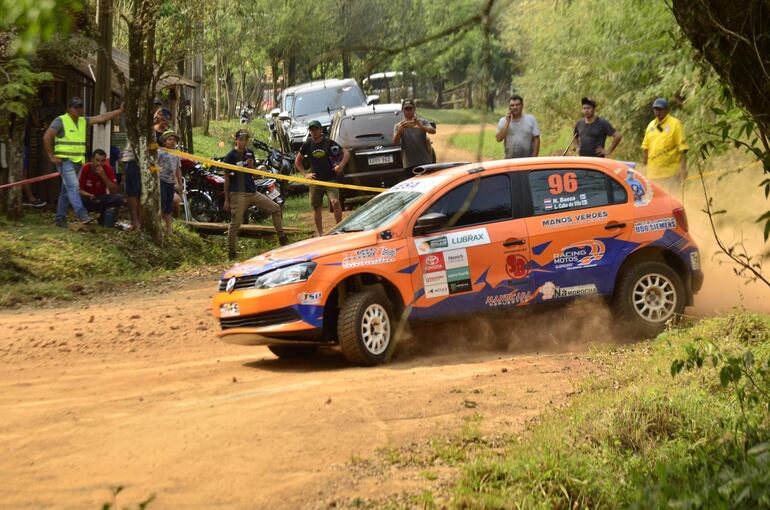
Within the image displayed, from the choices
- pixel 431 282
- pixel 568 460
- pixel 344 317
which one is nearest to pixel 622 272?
pixel 431 282

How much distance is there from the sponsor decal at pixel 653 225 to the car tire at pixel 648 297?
30cm

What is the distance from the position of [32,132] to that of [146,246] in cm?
446

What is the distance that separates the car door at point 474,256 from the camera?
9406mm

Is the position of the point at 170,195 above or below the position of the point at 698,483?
above

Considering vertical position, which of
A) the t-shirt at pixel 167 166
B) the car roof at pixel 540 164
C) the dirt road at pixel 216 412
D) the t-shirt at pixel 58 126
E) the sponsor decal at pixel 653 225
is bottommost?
the dirt road at pixel 216 412

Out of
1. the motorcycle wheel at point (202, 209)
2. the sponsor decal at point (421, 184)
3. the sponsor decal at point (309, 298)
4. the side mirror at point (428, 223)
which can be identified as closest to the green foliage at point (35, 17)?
the sponsor decal at point (309, 298)

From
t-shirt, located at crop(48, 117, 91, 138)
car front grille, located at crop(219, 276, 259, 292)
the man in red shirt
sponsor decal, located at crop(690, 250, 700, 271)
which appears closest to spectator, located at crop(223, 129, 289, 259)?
the man in red shirt

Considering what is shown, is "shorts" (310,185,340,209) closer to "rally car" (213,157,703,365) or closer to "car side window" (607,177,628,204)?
"rally car" (213,157,703,365)

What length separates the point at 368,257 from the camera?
364 inches

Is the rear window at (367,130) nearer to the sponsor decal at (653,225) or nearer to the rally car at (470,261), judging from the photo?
the rally car at (470,261)

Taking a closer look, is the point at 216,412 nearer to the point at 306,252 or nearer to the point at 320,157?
the point at 306,252

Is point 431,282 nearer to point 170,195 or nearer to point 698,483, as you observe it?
point 698,483

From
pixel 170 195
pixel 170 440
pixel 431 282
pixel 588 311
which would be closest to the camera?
pixel 170 440

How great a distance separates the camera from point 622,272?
32.8 ft
